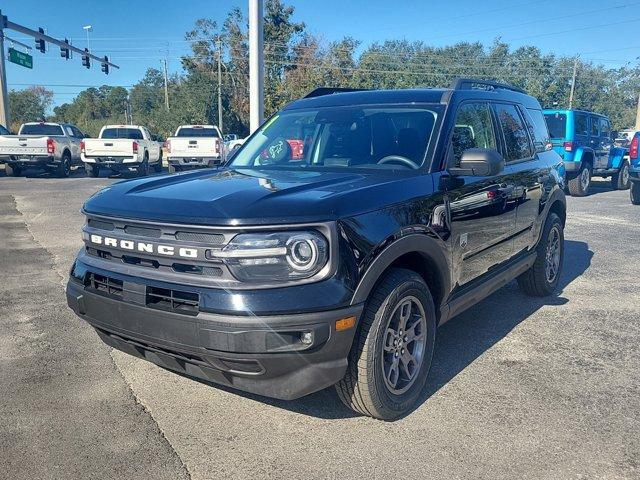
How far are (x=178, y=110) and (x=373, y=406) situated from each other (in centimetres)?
4962

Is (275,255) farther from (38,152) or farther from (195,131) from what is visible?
(195,131)

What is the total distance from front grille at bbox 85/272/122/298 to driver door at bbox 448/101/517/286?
6.77 feet

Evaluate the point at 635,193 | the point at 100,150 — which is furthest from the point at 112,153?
the point at 635,193

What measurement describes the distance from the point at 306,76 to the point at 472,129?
43205mm

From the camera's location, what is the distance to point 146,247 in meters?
2.86

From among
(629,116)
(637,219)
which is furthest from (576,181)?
(629,116)

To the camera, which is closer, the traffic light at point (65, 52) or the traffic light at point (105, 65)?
the traffic light at point (65, 52)

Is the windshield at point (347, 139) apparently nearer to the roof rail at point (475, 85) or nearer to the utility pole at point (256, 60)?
the roof rail at point (475, 85)

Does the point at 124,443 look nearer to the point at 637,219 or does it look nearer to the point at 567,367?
the point at 567,367

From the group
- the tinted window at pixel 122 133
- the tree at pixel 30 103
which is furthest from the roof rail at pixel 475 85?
the tree at pixel 30 103

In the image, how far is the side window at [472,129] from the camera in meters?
3.89

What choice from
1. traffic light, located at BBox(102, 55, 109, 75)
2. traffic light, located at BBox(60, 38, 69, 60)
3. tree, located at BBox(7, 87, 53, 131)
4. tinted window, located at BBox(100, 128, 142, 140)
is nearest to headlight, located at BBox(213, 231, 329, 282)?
tinted window, located at BBox(100, 128, 142, 140)

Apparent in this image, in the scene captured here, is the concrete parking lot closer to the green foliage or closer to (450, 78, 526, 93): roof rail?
(450, 78, 526, 93): roof rail

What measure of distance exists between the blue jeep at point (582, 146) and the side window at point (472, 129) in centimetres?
1063
